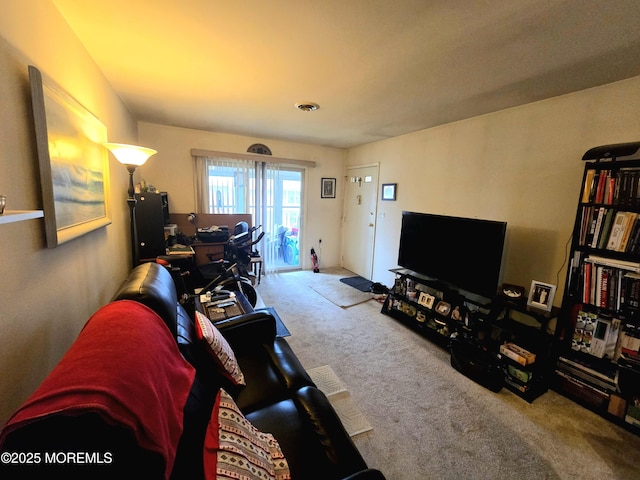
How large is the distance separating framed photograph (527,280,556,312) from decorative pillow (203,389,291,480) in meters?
2.19

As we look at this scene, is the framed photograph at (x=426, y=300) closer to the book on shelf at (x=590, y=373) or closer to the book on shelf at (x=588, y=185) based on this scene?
the book on shelf at (x=590, y=373)

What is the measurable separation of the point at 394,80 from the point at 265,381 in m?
2.31

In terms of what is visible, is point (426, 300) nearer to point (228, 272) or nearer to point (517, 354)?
point (517, 354)

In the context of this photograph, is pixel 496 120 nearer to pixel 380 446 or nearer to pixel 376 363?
pixel 376 363

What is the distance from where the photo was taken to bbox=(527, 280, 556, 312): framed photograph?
2037 millimetres

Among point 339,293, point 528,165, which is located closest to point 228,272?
point 339,293

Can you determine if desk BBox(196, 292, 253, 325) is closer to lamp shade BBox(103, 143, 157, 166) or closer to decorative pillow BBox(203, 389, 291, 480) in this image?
decorative pillow BBox(203, 389, 291, 480)

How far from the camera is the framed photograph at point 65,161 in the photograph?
Result: 1.09 meters

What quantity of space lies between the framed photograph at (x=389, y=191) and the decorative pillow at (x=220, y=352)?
3.27 m

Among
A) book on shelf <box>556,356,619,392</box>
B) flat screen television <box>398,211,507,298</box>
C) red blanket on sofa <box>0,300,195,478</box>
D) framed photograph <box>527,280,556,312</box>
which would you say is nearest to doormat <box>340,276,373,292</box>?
flat screen television <box>398,211,507,298</box>

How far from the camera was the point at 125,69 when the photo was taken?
6.70ft

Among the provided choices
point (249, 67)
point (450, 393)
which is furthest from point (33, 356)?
point (450, 393)

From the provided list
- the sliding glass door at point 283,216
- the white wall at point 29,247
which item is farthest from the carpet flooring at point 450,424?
the sliding glass door at point 283,216

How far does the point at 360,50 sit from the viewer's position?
1667 mm
